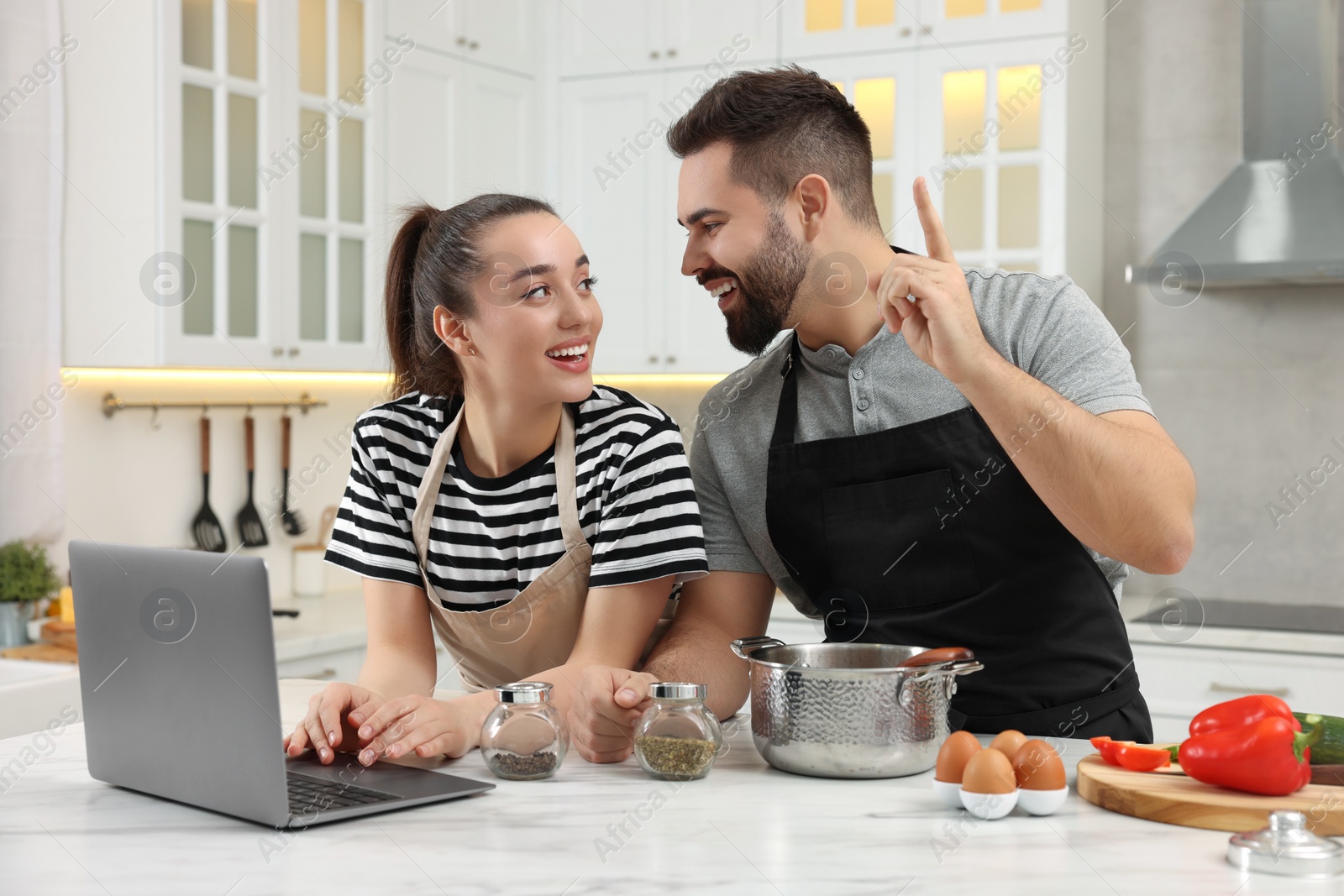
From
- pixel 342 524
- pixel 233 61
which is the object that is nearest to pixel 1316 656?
pixel 342 524

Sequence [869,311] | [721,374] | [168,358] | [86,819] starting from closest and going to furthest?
1. [86,819]
2. [869,311]
3. [168,358]
4. [721,374]

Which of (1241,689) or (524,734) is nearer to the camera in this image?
(524,734)

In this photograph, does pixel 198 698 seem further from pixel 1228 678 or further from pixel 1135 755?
pixel 1228 678

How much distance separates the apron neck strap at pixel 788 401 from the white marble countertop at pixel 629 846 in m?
0.59

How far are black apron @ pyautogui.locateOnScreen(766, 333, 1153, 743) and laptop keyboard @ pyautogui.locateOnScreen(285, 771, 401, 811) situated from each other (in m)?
0.69

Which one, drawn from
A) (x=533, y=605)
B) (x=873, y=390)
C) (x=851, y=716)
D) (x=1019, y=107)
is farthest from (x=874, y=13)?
(x=851, y=716)

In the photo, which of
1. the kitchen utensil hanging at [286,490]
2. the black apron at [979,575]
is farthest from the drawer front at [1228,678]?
the kitchen utensil hanging at [286,490]

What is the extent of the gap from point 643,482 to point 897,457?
32cm

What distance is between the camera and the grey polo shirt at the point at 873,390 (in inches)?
59.9

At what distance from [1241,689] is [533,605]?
6.04 feet

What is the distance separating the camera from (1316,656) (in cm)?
269

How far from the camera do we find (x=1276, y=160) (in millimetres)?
3043

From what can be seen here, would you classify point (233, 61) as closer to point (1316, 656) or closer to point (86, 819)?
point (86, 819)

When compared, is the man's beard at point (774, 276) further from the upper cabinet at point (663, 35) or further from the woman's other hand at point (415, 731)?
the upper cabinet at point (663, 35)
